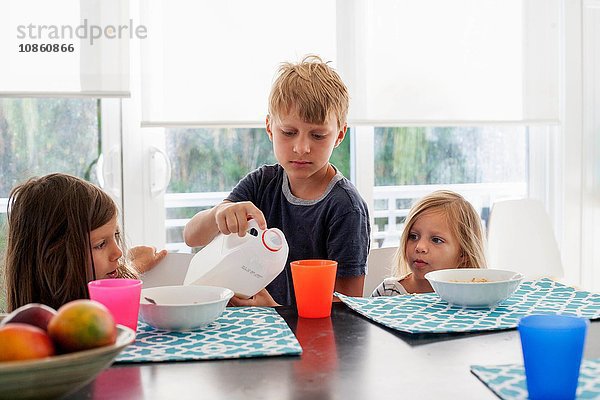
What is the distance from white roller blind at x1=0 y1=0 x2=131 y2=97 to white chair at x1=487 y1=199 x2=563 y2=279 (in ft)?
4.76

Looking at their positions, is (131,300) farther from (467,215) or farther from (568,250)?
(568,250)

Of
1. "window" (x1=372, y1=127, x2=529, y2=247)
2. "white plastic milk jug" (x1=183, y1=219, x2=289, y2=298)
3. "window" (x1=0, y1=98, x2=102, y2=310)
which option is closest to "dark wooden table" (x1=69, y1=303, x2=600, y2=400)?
"white plastic milk jug" (x1=183, y1=219, x2=289, y2=298)

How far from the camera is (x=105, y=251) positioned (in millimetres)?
1668

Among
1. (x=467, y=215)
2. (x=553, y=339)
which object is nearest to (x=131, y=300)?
(x=553, y=339)

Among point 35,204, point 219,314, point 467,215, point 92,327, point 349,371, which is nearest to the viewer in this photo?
point 92,327

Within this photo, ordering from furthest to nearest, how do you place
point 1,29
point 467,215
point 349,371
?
1. point 1,29
2. point 467,215
3. point 349,371

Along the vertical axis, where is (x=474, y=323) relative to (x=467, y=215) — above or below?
below

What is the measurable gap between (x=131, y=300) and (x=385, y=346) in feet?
1.31

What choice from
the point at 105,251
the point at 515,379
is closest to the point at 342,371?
the point at 515,379

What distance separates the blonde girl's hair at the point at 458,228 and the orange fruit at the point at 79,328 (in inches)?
49.0

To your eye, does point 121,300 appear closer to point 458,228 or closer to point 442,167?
point 458,228

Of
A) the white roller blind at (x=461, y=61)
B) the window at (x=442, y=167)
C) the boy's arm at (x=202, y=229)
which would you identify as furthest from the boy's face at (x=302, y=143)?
the window at (x=442, y=167)

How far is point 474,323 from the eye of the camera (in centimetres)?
131

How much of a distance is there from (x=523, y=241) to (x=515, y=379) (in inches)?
80.2
